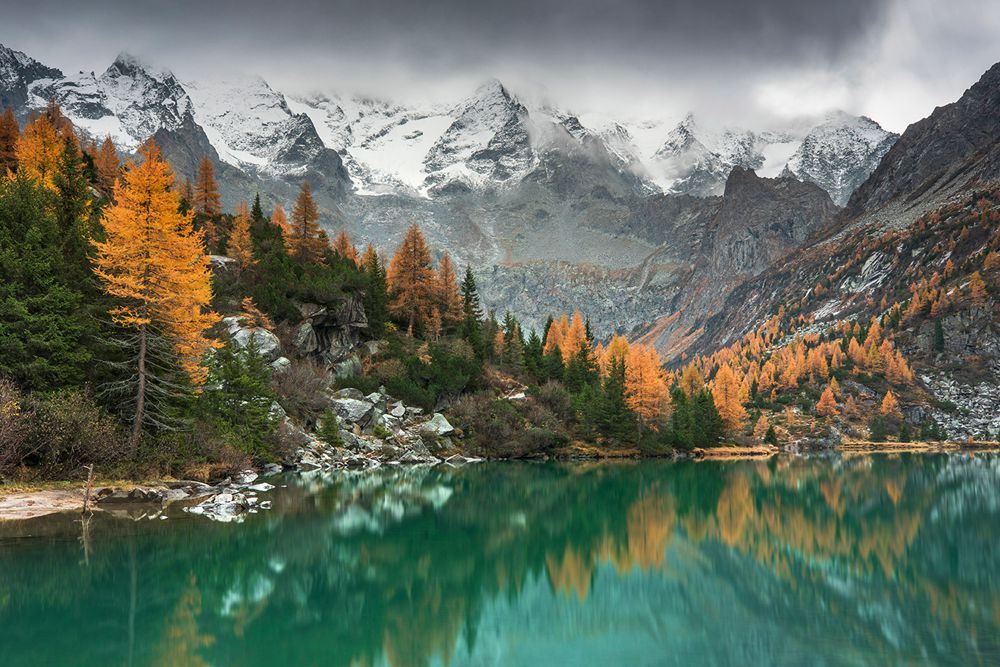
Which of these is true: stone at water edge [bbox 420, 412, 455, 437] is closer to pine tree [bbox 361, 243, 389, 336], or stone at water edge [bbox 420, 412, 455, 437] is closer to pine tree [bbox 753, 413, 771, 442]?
pine tree [bbox 361, 243, 389, 336]

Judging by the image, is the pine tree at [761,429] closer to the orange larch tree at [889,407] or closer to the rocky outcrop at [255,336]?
the orange larch tree at [889,407]

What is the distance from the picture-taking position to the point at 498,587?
18.2m

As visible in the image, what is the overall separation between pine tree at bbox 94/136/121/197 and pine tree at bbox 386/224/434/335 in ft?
96.5

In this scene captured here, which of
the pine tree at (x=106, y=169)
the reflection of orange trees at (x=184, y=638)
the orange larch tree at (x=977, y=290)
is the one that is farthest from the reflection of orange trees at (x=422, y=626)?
the orange larch tree at (x=977, y=290)

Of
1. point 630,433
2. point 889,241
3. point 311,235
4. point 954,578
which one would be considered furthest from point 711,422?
point 889,241

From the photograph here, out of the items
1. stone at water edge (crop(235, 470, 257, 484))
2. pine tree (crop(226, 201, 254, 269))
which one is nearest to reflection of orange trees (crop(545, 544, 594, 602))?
stone at water edge (crop(235, 470, 257, 484))

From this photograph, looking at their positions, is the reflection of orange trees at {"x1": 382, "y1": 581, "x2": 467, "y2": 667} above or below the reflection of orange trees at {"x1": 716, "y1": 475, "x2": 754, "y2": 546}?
above

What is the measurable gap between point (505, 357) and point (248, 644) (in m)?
70.3

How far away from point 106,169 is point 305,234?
20328 millimetres

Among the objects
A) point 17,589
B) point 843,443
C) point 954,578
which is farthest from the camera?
point 843,443

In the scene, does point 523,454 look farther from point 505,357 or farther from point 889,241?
point 889,241

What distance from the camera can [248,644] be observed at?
12023mm

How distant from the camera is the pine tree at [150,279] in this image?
90.5 ft

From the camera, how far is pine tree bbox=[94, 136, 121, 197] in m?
56.3
